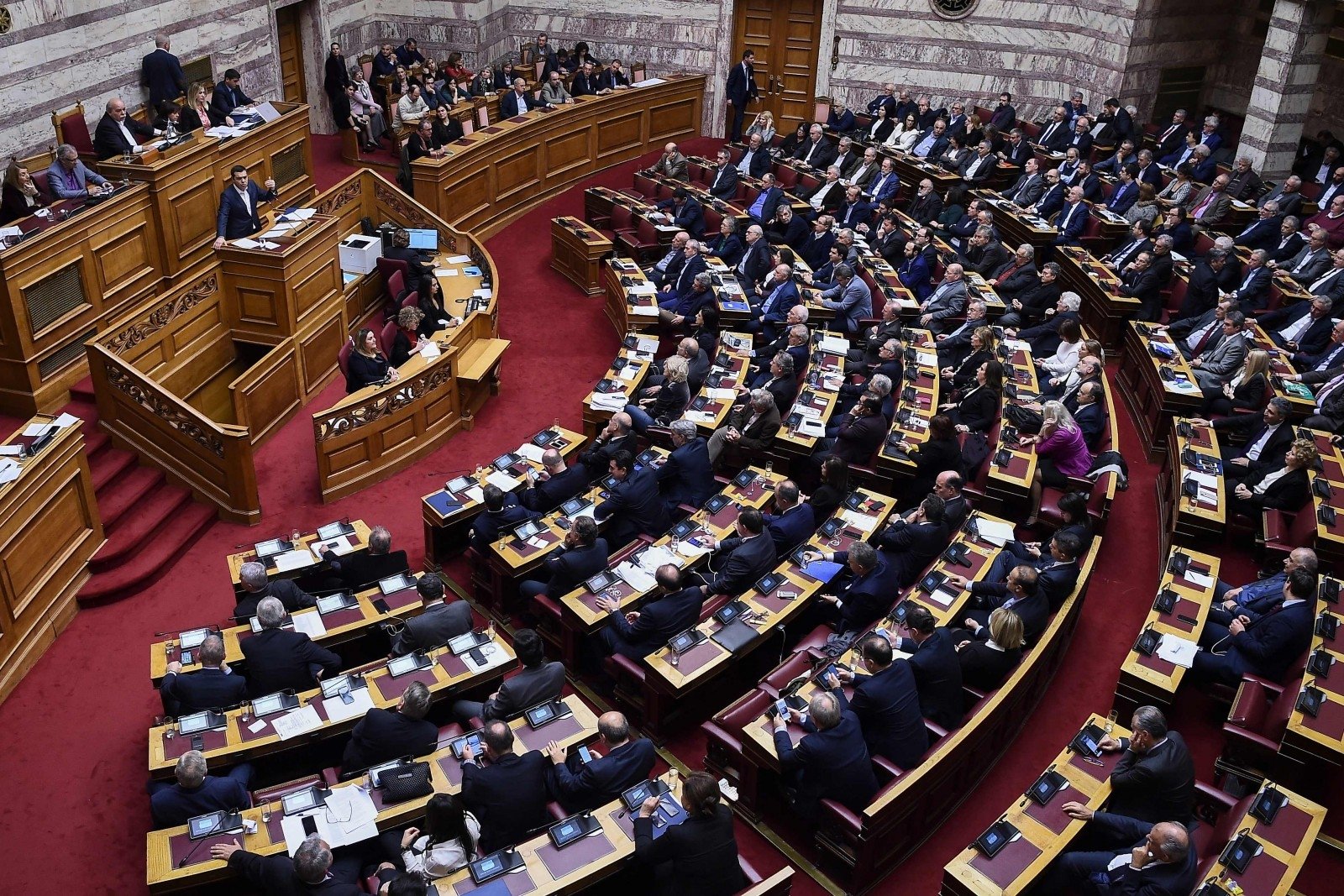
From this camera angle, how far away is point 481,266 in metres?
14.2

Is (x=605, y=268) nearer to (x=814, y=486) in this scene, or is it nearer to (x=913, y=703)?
(x=814, y=486)

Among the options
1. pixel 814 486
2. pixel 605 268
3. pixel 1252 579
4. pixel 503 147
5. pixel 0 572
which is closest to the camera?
pixel 0 572

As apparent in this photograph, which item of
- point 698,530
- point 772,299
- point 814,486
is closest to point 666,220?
point 772,299

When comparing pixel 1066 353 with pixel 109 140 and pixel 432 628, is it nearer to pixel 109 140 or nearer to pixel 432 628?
pixel 432 628

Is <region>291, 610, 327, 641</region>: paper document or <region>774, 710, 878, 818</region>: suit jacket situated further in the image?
<region>291, 610, 327, 641</region>: paper document

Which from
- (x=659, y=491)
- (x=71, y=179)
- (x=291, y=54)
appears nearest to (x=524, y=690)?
(x=659, y=491)

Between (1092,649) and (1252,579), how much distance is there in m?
1.85

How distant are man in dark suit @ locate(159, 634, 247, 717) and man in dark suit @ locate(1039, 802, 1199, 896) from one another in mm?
5207

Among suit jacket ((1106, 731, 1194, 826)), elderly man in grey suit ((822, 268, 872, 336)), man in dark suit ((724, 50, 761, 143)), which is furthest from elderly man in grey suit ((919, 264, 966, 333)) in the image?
man in dark suit ((724, 50, 761, 143))

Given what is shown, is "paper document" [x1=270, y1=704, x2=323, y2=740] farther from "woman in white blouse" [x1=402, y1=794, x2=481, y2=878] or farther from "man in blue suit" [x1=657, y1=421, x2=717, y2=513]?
"man in blue suit" [x1=657, y1=421, x2=717, y2=513]

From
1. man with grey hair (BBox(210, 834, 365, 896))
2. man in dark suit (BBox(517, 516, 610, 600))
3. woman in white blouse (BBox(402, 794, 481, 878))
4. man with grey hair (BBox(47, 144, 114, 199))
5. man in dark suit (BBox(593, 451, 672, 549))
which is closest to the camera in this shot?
Answer: man with grey hair (BBox(210, 834, 365, 896))

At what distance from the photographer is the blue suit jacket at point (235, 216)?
12109 mm

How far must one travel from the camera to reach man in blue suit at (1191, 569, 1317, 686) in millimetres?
7664

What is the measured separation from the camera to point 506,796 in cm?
652
